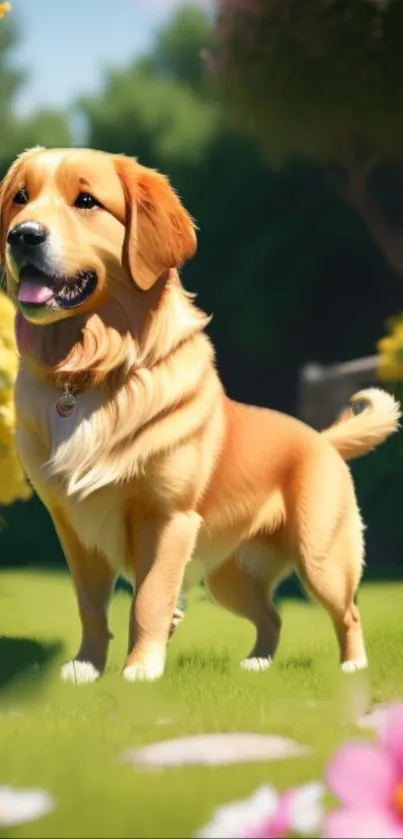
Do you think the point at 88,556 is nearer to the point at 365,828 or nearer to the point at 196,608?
the point at 196,608

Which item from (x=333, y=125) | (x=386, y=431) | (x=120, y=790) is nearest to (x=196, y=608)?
(x=386, y=431)

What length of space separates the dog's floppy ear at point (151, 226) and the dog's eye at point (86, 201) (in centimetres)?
12

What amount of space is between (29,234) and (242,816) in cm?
203

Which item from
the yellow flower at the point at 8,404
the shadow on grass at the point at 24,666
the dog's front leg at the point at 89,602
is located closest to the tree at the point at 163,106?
the yellow flower at the point at 8,404

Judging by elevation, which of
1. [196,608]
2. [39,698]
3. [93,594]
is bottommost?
[196,608]

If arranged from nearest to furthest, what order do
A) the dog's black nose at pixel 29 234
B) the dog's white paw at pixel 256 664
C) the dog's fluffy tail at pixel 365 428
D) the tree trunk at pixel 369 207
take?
the dog's black nose at pixel 29 234, the dog's white paw at pixel 256 664, the dog's fluffy tail at pixel 365 428, the tree trunk at pixel 369 207

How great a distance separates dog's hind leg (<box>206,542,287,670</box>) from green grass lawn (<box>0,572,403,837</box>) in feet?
0.68

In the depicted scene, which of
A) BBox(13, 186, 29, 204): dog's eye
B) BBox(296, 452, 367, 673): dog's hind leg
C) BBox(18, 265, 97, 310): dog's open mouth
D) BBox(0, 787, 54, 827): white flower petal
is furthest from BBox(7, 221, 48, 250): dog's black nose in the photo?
BBox(0, 787, 54, 827): white flower petal

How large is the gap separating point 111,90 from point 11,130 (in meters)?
1.19

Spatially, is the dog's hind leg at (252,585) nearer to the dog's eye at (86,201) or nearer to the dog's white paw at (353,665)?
the dog's white paw at (353,665)

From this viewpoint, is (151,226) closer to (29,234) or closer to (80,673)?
(29,234)

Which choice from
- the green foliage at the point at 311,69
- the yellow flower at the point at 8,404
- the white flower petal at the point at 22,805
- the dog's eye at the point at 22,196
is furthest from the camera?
the green foliage at the point at 311,69

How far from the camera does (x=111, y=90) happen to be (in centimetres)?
1142

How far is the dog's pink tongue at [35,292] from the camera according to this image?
3.71m
